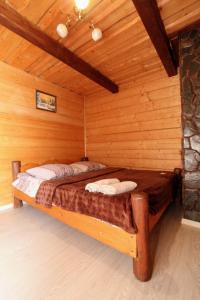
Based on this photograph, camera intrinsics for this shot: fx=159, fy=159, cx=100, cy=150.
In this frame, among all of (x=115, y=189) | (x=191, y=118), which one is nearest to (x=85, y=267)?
(x=115, y=189)

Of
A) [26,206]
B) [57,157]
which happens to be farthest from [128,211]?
[57,157]

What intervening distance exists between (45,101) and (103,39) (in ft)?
5.60

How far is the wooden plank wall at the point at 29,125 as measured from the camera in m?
2.70

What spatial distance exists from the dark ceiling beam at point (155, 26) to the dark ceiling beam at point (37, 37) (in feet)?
3.87

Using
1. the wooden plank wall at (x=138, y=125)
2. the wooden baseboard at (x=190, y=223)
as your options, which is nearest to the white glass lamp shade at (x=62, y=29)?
the wooden plank wall at (x=138, y=125)

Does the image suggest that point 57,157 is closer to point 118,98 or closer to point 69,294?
point 118,98

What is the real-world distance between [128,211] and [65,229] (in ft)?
3.78

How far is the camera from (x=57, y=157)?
351 cm

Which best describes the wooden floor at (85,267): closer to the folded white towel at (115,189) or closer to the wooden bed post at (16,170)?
the folded white towel at (115,189)

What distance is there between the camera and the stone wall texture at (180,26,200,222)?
2.04 m

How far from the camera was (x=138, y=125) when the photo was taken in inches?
134

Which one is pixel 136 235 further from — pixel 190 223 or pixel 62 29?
pixel 62 29

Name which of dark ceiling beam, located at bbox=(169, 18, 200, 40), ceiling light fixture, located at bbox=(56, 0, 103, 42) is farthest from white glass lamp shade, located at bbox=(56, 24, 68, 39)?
dark ceiling beam, located at bbox=(169, 18, 200, 40)

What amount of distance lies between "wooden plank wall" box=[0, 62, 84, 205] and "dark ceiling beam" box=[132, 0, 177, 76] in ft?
7.42
